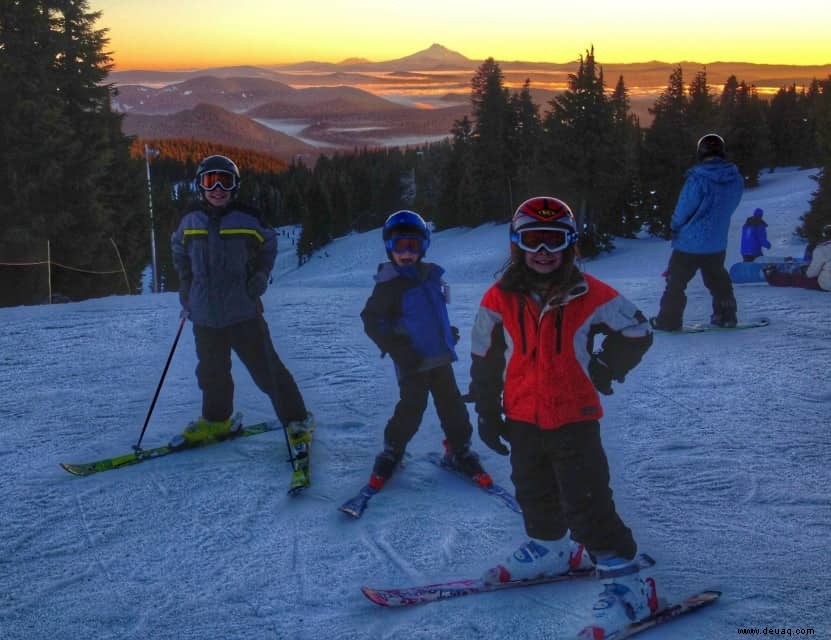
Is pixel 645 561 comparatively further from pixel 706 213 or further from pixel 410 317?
pixel 706 213

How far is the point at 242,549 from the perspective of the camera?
4070 millimetres

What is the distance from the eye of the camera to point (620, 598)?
313 centimetres

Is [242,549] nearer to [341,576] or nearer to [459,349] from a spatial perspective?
[341,576]

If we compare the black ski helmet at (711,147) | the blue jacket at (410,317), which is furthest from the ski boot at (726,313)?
the blue jacket at (410,317)

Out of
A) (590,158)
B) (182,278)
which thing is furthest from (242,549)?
(590,158)

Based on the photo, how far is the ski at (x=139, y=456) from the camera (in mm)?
5195

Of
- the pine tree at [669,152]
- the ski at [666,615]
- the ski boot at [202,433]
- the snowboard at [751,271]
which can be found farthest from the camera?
the pine tree at [669,152]

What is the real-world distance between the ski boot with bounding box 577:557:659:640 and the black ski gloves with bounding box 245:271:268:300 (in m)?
3.04

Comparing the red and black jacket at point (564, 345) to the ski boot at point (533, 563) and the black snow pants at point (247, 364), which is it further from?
the black snow pants at point (247, 364)

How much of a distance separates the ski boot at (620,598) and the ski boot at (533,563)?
39cm

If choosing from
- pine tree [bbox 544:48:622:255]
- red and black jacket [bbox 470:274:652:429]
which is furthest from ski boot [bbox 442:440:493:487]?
pine tree [bbox 544:48:622:255]

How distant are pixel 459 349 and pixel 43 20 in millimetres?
24327

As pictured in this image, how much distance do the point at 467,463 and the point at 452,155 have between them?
53.9 meters

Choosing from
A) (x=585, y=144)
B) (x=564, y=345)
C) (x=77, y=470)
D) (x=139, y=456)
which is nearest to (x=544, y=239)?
(x=564, y=345)
